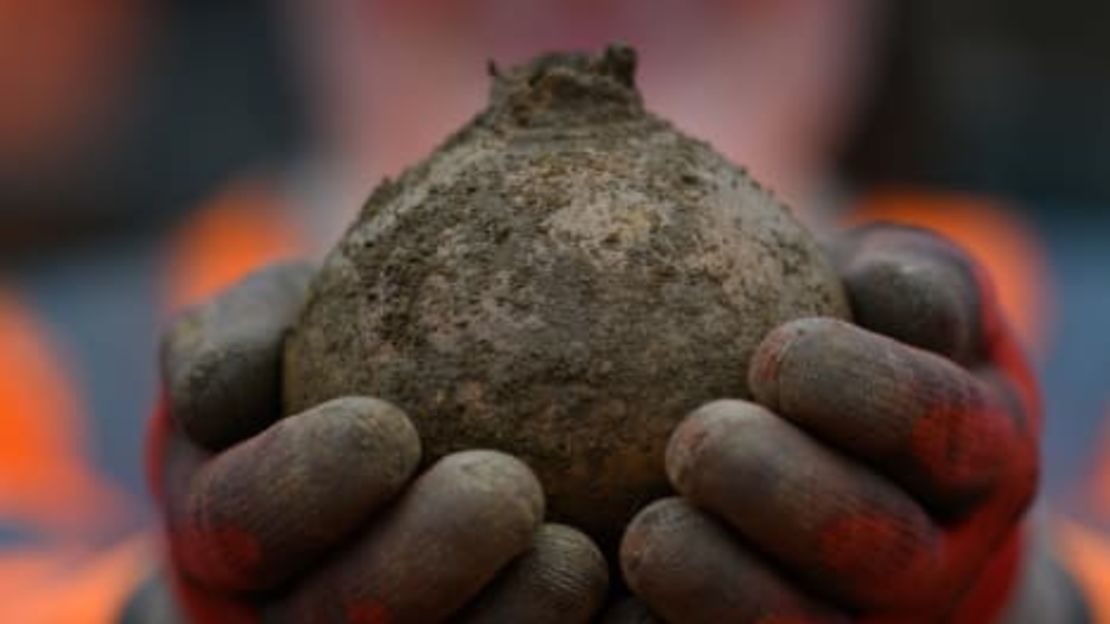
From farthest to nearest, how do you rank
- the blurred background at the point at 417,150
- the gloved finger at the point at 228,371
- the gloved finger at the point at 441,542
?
the blurred background at the point at 417,150 < the gloved finger at the point at 228,371 < the gloved finger at the point at 441,542

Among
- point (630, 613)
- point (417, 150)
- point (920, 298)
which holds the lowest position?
point (417, 150)

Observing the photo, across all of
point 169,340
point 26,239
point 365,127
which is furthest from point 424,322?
point 26,239

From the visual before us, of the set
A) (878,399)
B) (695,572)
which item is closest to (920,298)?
(878,399)

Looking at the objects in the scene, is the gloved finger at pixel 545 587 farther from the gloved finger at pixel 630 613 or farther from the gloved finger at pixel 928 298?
the gloved finger at pixel 928 298

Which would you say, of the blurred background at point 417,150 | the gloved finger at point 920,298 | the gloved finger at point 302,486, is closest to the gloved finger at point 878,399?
the gloved finger at point 920,298

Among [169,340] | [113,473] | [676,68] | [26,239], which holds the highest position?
[169,340]

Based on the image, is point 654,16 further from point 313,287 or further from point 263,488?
point 263,488

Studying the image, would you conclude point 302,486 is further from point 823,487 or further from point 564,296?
point 823,487
